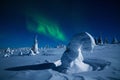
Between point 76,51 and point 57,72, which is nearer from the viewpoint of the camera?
point 57,72

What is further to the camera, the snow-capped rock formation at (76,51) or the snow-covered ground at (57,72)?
the snow-capped rock formation at (76,51)

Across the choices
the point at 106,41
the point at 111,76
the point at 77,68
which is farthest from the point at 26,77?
the point at 106,41

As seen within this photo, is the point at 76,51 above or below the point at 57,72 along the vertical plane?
above

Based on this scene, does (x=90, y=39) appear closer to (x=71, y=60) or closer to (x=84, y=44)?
(x=84, y=44)

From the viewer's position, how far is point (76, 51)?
19.9 ft

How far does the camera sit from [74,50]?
20.1 ft

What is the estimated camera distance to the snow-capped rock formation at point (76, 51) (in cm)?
551

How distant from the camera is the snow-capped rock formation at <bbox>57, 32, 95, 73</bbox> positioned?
5.51 metres

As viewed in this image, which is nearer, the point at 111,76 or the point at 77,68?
the point at 111,76

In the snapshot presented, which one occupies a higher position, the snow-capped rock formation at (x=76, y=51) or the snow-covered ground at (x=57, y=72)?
the snow-capped rock formation at (x=76, y=51)

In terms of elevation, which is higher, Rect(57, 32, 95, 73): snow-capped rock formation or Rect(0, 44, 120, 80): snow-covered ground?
Rect(57, 32, 95, 73): snow-capped rock formation

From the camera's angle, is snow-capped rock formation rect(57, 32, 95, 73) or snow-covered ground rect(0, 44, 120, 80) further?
snow-capped rock formation rect(57, 32, 95, 73)

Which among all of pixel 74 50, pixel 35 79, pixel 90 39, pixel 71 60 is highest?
pixel 90 39

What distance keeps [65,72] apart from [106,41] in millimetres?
32138
